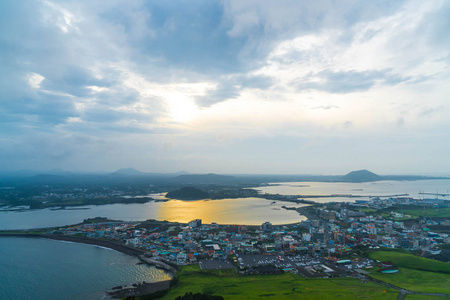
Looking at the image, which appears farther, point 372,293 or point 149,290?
point 149,290

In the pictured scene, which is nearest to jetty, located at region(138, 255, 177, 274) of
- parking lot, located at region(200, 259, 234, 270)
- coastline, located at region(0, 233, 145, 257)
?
coastline, located at region(0, 233, 145, 257)

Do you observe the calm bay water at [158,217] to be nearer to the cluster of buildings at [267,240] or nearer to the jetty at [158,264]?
the cluster of buildings at [267,240]

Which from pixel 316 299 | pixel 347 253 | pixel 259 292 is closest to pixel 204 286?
pixel 259 292

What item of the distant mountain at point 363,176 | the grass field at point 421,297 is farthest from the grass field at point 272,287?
the distant mountain at point 363,176

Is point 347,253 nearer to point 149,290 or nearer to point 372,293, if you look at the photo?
point 372,293

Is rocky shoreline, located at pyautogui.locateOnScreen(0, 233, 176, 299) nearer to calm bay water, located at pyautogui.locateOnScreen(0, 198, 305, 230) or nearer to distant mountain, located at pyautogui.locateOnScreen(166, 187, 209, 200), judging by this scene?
calm bay water, located at pyautogui.locateOnScreen(0, 198, 305, 230)

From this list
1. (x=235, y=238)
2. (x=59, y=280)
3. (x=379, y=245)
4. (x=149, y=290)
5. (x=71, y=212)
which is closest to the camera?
(x=149, y=290)

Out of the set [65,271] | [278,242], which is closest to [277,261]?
[278,242]
